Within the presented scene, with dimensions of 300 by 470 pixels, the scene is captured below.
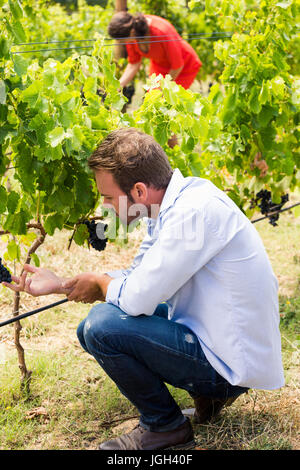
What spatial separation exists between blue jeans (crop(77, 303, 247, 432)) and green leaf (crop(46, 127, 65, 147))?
577 millimetres

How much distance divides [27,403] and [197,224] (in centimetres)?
120

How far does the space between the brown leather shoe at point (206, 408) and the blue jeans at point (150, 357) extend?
7.0 inches

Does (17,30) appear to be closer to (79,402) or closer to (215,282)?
(215,282)

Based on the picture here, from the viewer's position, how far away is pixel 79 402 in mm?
2457

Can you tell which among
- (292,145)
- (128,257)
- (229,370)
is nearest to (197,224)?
(229,370)

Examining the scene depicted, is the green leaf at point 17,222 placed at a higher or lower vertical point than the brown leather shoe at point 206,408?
higher

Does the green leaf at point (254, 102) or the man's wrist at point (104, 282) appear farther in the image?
the green leaf at point (254, 102)

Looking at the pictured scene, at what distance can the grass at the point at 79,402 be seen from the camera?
2.18 metres

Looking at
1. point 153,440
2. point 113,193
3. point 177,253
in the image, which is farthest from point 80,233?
point 153,440

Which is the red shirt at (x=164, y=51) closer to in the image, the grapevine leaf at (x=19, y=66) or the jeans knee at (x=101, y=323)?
the grapevine leaf at (x=19, y=66)

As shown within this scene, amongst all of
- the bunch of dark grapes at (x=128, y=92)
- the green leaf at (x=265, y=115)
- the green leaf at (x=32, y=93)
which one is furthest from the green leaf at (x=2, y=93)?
the bunch of dark grapes at (x=128, y=92)

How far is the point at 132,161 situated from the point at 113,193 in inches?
5.3

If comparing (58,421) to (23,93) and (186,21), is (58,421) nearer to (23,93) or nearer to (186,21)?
(23,93)

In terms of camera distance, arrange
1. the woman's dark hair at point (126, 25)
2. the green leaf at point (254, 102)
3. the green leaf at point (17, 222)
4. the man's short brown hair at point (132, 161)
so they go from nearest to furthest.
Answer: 1. the man's short brown hair at point (132, 161)
2. the green leaf at point (17, 222)
3. the green leaf at point (254, 102)
4. the woman's dark hair at point (126, 25)
